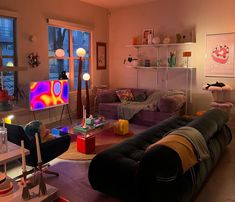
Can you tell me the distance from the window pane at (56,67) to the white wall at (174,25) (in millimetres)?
1629

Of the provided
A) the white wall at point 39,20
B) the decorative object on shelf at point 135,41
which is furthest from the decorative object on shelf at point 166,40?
the white wall at point 39,20

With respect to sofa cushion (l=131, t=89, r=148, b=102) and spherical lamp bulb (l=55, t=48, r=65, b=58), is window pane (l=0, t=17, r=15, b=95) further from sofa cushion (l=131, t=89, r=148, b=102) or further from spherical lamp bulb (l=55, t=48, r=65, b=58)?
sofa cushion (l=131, t=89, r=148, b=102)

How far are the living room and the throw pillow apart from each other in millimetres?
606

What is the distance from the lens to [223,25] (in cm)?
530

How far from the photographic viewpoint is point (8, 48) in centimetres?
470

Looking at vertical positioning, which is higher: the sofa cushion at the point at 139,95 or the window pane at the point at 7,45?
the window pane at the point at 7,45

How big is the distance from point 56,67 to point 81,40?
3.61ft

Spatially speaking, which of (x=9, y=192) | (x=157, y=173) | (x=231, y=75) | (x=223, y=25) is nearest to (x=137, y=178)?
(x=157, y=173)

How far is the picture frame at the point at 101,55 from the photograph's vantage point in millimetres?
6812

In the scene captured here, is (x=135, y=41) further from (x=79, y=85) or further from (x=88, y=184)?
(x=88, y=184)

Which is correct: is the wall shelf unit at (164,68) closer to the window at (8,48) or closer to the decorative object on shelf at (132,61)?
the decorative object on shelf at (132,61)

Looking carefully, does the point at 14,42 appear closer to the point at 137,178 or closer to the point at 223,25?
the point at 137,178

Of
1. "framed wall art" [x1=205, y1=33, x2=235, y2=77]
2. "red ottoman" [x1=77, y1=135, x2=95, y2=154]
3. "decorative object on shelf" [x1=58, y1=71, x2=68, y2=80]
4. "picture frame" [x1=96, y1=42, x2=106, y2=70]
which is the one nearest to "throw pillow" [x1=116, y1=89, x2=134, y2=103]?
"picture frame" [x1=96, y1=42, x2=106, y2=70]

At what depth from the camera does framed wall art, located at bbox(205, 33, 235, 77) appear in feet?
17.1
